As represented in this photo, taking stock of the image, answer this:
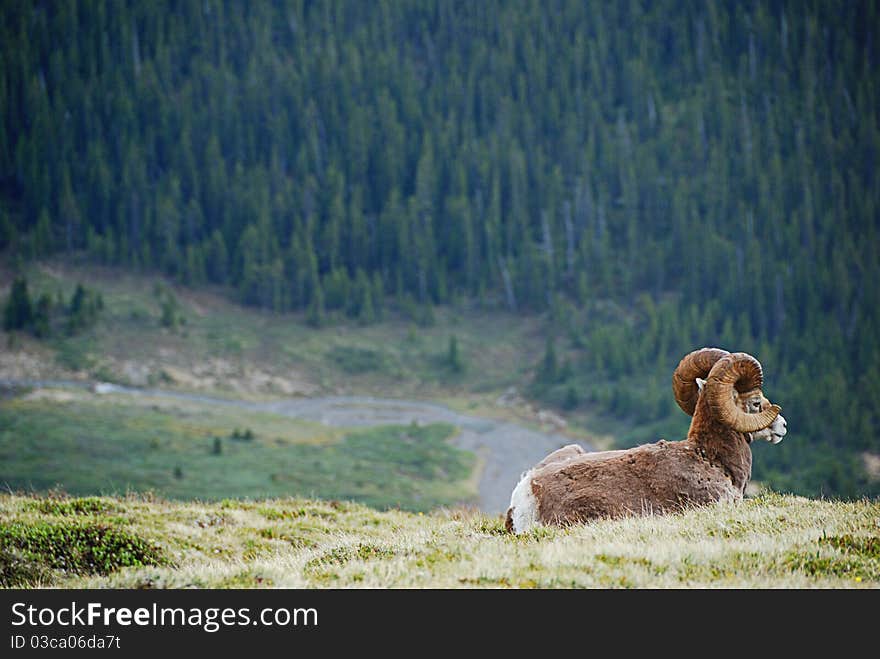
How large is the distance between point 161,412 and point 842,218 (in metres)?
108

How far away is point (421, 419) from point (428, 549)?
101 m

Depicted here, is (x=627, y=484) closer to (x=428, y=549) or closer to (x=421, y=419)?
(x=428, y=549)

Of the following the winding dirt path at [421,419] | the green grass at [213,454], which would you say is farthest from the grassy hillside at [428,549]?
the winding dirt path at [421,419]

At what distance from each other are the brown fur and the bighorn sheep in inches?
0.6

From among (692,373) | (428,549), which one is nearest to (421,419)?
(692,373)

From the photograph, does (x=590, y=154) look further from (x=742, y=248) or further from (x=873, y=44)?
(x=873, y=44)

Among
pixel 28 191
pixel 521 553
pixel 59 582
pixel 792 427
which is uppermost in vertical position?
pixel 521 553

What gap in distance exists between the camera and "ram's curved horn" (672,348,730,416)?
62.8ft

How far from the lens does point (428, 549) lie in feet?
49.7

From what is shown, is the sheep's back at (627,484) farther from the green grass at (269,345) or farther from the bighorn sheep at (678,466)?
the green grass at (269,345)

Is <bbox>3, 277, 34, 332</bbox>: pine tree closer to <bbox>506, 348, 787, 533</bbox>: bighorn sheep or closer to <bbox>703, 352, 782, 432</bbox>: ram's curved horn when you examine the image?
<bbox>506, 348, 787, 533</bbox>: bighorn sheep

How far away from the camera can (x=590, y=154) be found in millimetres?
174375

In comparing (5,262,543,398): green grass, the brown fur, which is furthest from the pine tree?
the brown fur
